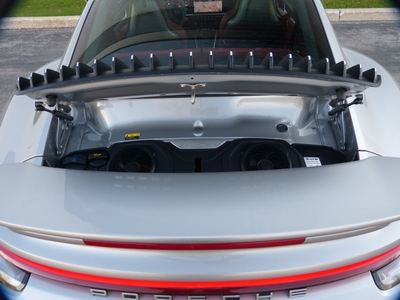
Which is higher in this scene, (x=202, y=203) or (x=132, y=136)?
(x=202, y=203)

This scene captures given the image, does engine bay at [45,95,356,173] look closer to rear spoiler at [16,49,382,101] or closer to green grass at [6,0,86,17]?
rear spoiler at [16,49,382,101]

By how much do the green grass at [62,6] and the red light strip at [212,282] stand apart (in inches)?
301

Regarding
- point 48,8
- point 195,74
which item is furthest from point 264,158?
point 48,8

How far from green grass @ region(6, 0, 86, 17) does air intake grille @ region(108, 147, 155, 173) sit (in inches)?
274

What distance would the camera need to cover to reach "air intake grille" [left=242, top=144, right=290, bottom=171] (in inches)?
90.4

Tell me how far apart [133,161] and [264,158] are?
620 millimetres

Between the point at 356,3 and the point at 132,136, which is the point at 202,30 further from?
the point at 356,3

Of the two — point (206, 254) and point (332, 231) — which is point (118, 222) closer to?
point (206, 254)

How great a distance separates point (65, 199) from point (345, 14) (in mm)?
7591

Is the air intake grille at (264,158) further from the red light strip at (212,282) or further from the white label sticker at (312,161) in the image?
the red light strip at (212,282)

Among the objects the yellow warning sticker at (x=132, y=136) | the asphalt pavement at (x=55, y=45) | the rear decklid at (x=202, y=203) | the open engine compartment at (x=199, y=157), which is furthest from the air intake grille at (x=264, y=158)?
the asphalt pavement at (x=55, y=45)

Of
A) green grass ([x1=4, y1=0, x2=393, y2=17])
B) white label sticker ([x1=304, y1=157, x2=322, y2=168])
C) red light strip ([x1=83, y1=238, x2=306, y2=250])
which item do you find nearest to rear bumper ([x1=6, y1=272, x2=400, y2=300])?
red light strip ([x1=83, y1=238, x2=306, y2=250])

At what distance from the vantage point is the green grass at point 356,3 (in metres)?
8.62

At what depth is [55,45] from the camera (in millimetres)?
7543
